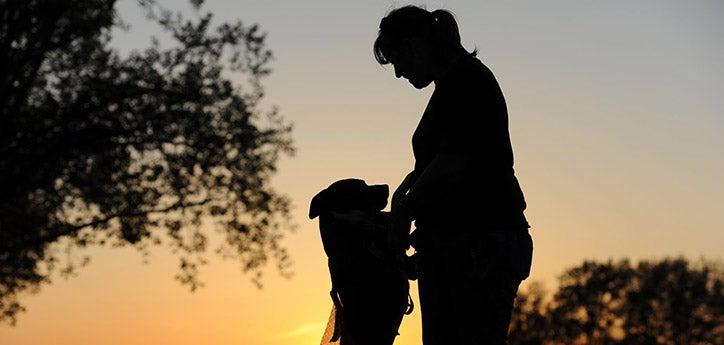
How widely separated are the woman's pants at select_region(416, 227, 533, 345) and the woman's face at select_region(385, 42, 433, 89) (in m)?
0.74

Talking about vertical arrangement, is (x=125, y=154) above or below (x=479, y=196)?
above

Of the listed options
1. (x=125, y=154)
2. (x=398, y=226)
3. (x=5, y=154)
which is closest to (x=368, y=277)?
(x=398, y=226)

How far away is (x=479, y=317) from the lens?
4324 mm

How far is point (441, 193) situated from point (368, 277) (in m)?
1.17

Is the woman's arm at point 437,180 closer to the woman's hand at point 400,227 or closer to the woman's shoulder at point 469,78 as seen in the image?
the woman's hand at point 400,227

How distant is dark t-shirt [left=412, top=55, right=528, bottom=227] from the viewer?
4.37m

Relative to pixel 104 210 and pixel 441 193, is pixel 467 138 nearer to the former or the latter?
pixel 441 193

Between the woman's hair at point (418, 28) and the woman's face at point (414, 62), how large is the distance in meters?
0.04

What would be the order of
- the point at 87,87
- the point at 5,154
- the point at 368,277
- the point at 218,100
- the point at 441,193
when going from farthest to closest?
the point at 218,100
the point at 87,87
the point at 5,154
the point at 368,277
the point at 441,193

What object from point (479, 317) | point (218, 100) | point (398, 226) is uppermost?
point (218, 100)

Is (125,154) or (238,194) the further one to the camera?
(238,194)

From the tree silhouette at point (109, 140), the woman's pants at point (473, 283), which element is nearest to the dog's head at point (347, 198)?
the woman's pants at point (473, 283)

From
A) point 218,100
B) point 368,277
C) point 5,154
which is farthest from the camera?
point 218,100

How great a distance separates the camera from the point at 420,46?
4.73m
